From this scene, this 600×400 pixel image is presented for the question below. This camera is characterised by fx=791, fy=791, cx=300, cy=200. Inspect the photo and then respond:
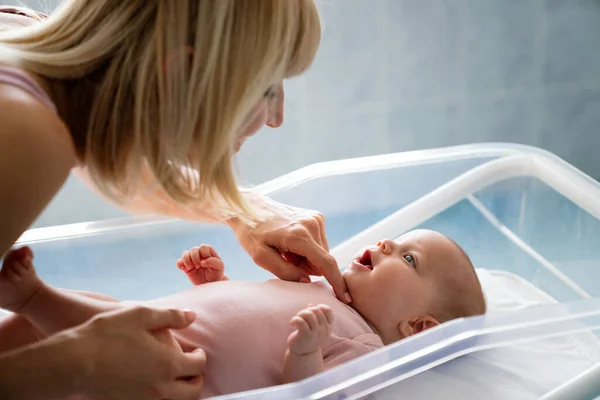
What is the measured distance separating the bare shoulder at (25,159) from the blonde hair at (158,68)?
66mm

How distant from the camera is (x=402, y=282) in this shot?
44.3 inches

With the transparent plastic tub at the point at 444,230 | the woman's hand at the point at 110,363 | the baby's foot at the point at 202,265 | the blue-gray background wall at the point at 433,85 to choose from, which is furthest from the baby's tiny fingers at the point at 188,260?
the blue-gray background wall at the point at 433,85

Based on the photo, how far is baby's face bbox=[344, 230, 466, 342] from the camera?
44.3 inches

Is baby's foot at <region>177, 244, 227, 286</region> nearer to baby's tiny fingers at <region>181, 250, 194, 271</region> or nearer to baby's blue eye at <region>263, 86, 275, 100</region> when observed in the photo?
baby's tiny fingers at <region>181, 250, 194, 271</region>

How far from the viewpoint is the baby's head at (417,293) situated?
112cm

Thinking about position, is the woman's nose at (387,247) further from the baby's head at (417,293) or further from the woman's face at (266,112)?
the woman's face at (266,112)

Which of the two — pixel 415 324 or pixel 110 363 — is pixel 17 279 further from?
pixel 415 324

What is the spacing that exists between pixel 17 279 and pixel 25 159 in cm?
18

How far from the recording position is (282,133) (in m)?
2.09

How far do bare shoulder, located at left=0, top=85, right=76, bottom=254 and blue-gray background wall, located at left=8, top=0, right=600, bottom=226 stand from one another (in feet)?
3.89

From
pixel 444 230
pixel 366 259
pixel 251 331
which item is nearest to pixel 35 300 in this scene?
pixel 251 331

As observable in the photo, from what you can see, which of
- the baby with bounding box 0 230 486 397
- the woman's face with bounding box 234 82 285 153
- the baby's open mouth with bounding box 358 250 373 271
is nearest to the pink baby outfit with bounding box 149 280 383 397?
the baby with bounding box 0 230 486 397

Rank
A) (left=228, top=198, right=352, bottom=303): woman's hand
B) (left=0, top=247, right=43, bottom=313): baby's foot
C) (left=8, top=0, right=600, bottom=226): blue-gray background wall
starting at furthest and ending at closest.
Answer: (left=8, top=0, right=600, bottom=226): blue-gray background wall, (left=228, top=198, right=352, bottom=303): woman's hand, (left=0, top=247, right=43, bottom=313): baby's foot

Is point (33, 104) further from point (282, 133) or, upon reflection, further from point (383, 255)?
point (282, 133)
